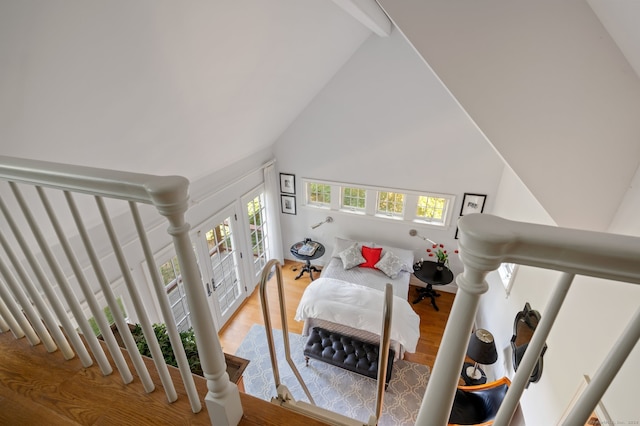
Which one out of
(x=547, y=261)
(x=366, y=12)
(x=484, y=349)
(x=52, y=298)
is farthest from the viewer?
(x=484, y=349)

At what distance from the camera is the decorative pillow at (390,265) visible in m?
4.71

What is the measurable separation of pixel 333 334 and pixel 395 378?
935 mm

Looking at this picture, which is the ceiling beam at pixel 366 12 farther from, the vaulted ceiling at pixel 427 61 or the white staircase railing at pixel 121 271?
the white staircase railing at pixel 121 271

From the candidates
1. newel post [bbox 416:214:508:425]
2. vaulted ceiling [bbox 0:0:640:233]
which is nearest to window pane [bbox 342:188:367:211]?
vaulted ceiling [bbox 0:0:640:233]

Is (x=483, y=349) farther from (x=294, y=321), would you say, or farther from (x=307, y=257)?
(x=307, y=257)

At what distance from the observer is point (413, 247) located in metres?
5.16

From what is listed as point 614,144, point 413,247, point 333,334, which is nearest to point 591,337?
point 614,144

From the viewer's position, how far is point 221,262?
4434 mm

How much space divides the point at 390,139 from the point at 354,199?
3.99 feet

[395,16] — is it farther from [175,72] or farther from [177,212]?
[177,212]

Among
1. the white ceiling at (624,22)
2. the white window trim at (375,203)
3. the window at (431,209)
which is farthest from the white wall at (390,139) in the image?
the white ceiling at (624,22)

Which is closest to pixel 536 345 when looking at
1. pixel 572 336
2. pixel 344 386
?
pixel 572 336

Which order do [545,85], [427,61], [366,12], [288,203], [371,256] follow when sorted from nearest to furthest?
[545,85]
[427,61]
[366,12]
[371,256]
[288,203]

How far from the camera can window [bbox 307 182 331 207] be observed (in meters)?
5.42
